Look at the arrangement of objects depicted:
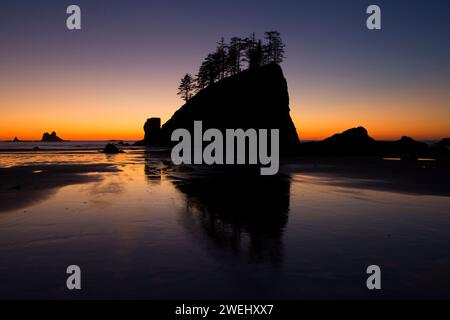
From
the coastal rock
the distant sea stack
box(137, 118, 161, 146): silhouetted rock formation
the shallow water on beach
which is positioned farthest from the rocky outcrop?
the shallow water on beach

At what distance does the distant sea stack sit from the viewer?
212 ft

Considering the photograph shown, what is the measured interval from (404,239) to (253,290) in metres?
5.31

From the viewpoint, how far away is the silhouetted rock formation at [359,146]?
214 ft

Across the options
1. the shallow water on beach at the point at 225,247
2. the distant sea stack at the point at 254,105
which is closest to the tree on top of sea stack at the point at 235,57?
the distant sea stack at the point at 254,105

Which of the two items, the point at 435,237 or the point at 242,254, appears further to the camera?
the point at 435,237

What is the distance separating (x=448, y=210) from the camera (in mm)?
13016

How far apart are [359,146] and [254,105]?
75.2 feet

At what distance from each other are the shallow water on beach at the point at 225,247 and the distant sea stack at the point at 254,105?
48.7 meters

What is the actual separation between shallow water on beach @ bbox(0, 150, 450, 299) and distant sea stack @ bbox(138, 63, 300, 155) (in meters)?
48.7

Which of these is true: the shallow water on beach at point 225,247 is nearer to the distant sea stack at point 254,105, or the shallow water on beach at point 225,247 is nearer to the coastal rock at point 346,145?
the distant sea stack at point 254,105

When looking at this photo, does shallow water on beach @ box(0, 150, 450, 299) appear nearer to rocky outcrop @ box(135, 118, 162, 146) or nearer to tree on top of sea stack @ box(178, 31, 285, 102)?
tree on top of sea stack @ box(178, 31, 285, 102)
